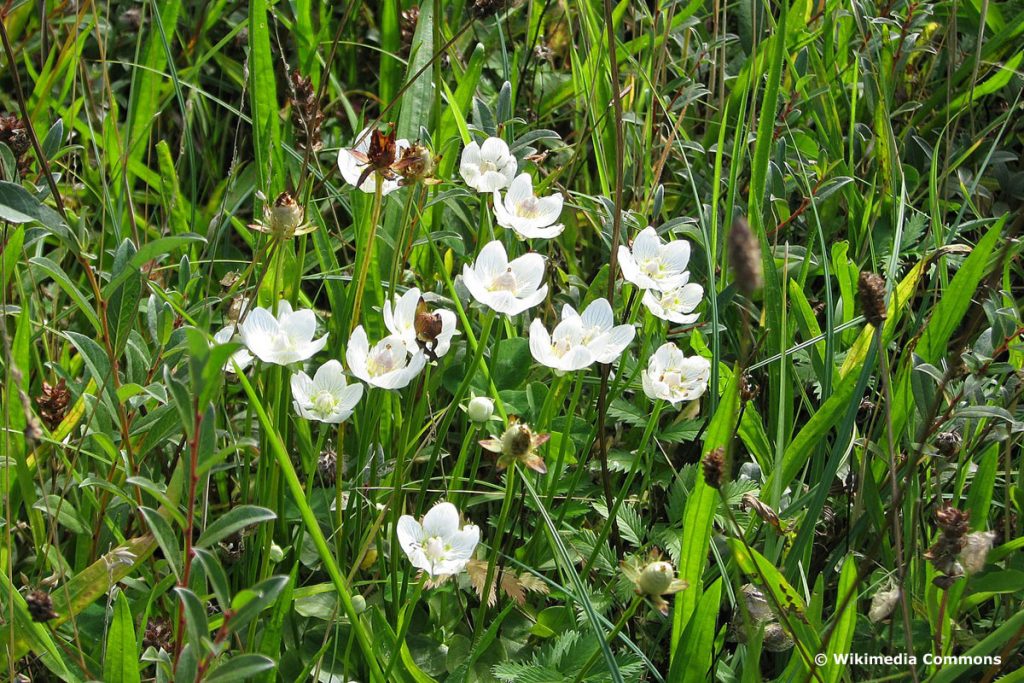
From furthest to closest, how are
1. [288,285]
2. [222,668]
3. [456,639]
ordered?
[288,285] < [456,639] < [222,668]

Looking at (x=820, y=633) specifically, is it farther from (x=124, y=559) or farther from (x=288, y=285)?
(x=288, y=285)

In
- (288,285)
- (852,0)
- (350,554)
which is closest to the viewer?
(350,554)

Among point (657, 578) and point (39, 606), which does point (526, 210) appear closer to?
point (657, 578)

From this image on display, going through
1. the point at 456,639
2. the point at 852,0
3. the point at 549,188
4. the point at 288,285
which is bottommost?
the point at 456,639

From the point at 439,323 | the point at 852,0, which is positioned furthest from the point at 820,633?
the point at 852,0

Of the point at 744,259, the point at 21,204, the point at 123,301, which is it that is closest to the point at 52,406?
the point at 123,301

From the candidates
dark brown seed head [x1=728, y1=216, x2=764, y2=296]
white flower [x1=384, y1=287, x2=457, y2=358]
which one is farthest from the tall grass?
white flower [x1=384, y1=287, x2=457, y2=358]

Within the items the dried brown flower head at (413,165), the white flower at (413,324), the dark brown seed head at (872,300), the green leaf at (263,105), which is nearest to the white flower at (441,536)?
the white flower at (413,324)

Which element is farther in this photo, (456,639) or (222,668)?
(456,639)
